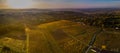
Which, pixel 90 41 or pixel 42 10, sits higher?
pixel 42 10

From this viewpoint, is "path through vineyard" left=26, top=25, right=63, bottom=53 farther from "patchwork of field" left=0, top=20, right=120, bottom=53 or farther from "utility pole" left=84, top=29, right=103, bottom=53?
"utility pole" left=84, top=29, right=103, bottom=53

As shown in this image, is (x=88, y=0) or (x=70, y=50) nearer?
(x=70, y=50)

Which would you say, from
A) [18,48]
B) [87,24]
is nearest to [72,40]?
[87,24]

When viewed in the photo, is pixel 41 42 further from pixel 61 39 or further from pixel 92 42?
pixel 92 42

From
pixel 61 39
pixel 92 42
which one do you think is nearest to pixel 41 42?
pixel 61 39

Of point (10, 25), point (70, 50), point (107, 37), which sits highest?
point (10, 25)

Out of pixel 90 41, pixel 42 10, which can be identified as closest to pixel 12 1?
pixel 42 10

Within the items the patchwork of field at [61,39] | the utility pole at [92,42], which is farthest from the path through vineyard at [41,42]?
the utility pole at [92,42]

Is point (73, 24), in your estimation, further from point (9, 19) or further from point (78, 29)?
point (9, 19)

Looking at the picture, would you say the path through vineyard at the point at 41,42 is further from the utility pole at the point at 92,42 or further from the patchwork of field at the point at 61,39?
the utility pole at the point at 92,42

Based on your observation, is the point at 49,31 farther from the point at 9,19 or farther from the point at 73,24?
the point at 9,19

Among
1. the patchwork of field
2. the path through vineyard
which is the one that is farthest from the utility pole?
the path through vineyard
